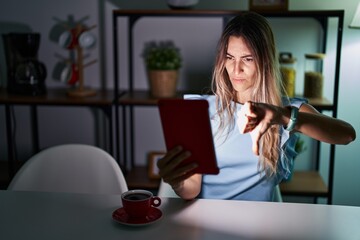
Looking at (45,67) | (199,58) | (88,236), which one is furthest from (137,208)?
(45,67)

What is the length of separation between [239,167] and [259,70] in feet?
1.15

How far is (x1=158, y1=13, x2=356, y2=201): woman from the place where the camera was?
114cm

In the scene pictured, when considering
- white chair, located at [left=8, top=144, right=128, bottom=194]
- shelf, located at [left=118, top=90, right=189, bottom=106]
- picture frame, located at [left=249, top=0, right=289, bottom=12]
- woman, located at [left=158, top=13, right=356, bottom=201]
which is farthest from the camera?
shelf, located at [left=118, top=90, right=189, bottom=106]

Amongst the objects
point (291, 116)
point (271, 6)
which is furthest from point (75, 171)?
point (271, 6)

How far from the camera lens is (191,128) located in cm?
105

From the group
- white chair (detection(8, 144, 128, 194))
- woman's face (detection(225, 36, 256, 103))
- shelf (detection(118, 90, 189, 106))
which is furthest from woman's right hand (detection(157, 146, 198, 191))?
shelf (detection(118, 90, 189, 106))

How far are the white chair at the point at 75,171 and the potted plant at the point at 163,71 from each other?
763mm

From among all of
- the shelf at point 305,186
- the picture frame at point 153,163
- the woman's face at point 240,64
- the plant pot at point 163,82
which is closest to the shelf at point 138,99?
the plant pot at point 163,82

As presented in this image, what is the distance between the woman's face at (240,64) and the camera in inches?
56.5

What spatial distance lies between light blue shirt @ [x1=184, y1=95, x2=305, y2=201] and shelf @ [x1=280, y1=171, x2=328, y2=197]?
0.82 meters

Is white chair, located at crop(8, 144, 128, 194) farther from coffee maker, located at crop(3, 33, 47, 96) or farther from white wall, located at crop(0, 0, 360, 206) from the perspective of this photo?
white wall, located at crop(0, 0, 360, 206)

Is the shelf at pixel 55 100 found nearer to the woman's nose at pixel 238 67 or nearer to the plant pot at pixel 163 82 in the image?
the plant pot at pixel 163 82

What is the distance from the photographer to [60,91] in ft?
9.02

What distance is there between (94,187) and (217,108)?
1.81 feet
